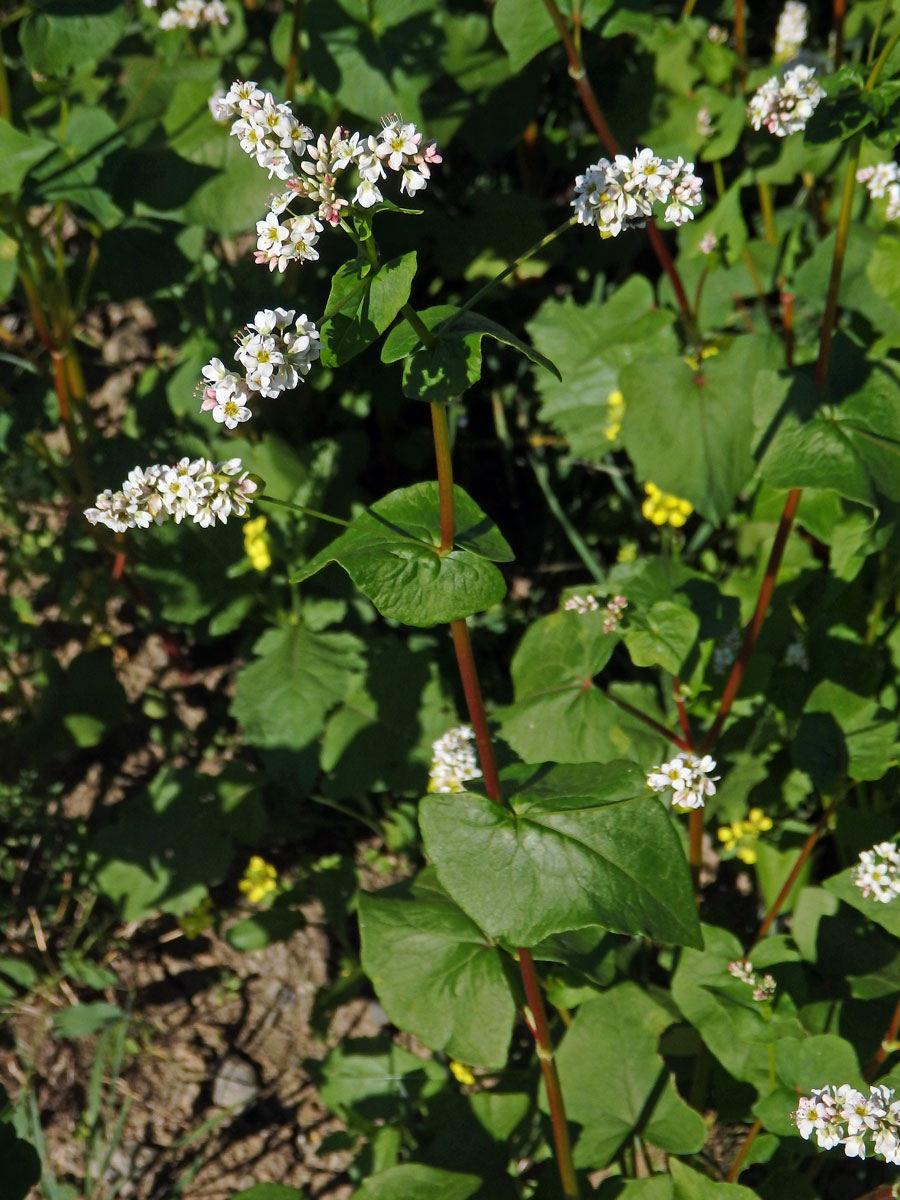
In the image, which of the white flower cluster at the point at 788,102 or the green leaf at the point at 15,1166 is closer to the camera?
the green leaf at the point at 15,1166

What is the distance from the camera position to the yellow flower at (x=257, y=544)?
3950 millimetres

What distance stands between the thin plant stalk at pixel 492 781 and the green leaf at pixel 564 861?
0.10 meters

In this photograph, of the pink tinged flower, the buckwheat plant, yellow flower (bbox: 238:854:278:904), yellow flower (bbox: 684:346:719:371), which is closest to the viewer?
the pink tinged flower

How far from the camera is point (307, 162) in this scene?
73.8 inches

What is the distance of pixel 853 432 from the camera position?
117 inches

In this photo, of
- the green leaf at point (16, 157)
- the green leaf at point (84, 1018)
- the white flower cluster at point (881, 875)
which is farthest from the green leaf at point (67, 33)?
the white flower cluster at point (881, 875)

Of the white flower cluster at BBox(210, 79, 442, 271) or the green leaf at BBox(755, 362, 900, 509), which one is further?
the green leaf at BBox(755, 362, 900, 509)

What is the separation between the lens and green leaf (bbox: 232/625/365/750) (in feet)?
12.2

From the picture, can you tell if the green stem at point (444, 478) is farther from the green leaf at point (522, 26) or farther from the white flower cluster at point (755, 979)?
the green leaf at point (522, 26)

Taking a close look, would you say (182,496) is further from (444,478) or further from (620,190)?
(620,190)

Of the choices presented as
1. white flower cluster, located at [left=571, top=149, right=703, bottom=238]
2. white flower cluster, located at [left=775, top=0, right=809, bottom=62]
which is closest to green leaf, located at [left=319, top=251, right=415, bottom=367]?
white flower cluster, located at [left=571, top=149, right=703, bottom=238]

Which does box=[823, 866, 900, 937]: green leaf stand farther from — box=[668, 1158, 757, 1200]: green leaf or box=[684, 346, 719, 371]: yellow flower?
box=[684, 346, 719, 371]: yellow flower

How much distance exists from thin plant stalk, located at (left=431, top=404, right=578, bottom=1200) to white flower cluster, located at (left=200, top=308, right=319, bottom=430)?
0.91 feet

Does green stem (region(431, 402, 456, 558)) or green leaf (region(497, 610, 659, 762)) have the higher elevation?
green stem (region(431, 402, 456, 558))
